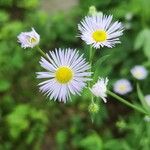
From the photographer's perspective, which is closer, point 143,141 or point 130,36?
point 143,141

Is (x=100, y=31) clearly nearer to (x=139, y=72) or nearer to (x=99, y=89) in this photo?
(x=99, y=89)

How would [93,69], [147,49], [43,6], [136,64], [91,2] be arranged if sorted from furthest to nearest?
1. [43,6]
2. [91,2]
3. [136,64]
4. [147,49]
5. [93,69]

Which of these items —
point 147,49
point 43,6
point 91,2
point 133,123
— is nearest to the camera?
point 133,123

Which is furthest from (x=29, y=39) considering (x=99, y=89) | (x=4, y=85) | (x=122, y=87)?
(x=4, y=85)

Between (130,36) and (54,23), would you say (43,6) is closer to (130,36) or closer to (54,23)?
(54,23)

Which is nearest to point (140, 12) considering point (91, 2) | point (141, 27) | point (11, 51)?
point (141, 27)

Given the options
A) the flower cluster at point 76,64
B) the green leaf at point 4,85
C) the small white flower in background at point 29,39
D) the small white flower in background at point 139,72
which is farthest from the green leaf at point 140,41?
the small white flower in background at point 29,39
